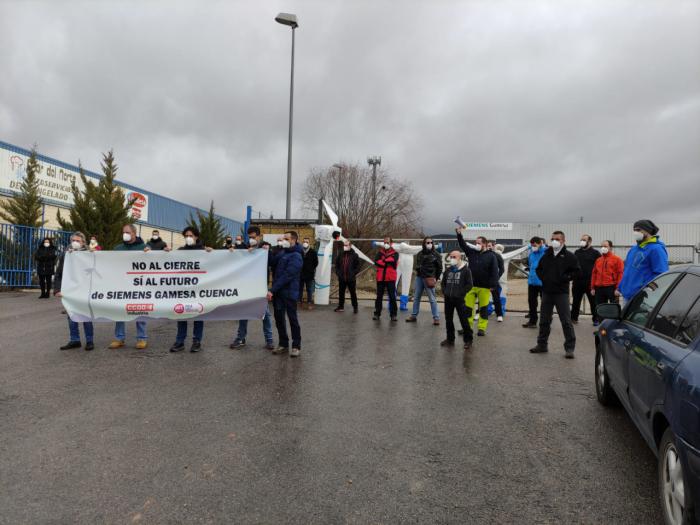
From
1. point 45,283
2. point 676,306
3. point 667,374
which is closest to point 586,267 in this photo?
point 676,306

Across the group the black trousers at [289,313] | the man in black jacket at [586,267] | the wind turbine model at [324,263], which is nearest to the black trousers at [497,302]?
the man in black jacket at [586,267]

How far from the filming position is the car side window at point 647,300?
3.37m

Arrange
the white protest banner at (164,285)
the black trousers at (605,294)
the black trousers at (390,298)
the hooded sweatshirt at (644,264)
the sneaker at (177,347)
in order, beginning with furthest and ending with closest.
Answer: the black trousers at (390,298) → the black trousers at (605,294) → the white protest banner at (164,285) → the sneaker at (177,347) → the hooded sweatshirt at (644,264)

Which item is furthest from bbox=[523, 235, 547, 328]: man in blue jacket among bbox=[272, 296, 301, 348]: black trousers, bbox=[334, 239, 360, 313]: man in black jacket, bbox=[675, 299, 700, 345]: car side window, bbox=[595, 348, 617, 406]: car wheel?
bbox=[675, 299, 700, 345]: car side window

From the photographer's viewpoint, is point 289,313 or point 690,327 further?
point 289,313

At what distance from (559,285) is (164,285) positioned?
6.26 metres

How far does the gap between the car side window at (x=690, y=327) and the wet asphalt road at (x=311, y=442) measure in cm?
103

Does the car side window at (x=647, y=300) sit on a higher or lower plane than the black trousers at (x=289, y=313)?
higher

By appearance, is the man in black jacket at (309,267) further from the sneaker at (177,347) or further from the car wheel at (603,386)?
the car wheel at (603,386)

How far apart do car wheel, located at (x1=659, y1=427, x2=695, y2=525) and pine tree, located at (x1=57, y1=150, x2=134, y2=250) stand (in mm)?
18423

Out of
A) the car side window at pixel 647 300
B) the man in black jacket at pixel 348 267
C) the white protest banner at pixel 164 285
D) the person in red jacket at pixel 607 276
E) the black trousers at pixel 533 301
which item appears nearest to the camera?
the car side window at pixel 647 300

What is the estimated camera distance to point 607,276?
8.90m

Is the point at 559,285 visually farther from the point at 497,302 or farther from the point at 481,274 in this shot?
the point at 497,302

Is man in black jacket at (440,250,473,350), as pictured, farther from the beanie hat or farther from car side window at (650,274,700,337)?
car side window at (650,274,700,337)
